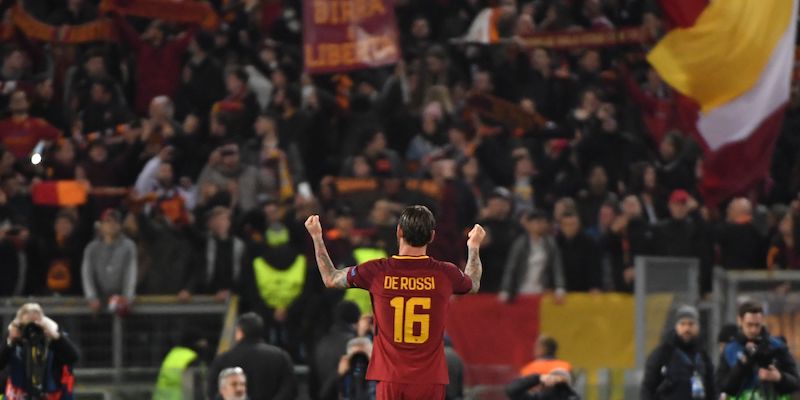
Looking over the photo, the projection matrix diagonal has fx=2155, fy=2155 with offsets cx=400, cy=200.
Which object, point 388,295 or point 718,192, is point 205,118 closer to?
point 718,192

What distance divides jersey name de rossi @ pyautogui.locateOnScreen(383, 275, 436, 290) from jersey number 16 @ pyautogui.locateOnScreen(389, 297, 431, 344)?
0.06 metres

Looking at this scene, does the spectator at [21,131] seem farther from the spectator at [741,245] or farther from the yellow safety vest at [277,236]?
the spectator at [741,245]

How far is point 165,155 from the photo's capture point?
69.6ft

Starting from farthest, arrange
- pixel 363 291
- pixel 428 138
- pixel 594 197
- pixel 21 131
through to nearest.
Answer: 1. pixel 428 138
2. pixel 21 131
3. pixel 594 197
4. pixel 363 291

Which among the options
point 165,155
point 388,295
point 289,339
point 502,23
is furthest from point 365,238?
point 388,295

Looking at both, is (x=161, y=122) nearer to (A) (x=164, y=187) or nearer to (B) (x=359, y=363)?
(A) (x=164, y=187)

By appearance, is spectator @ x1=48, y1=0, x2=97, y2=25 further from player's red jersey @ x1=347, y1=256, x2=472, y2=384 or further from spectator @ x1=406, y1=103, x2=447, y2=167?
player's red jersey @ x1=347, y1=256, x2=472, y2=384

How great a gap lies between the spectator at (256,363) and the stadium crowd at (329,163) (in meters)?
2.47

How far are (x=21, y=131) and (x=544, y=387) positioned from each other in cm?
787

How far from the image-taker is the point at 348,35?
862 inches

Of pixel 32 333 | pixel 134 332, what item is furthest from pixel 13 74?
pixel 32 333

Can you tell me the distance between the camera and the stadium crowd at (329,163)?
19.8 meters

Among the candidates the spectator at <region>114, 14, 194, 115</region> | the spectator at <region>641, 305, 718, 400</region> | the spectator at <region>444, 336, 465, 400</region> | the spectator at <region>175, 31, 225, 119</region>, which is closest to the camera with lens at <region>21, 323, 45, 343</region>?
the spectator at <region>444, 336, 465, 400</region>

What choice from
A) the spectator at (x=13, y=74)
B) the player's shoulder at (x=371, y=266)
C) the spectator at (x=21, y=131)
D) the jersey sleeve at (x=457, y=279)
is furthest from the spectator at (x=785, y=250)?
the player's shoulder at (x=371, y=266)
